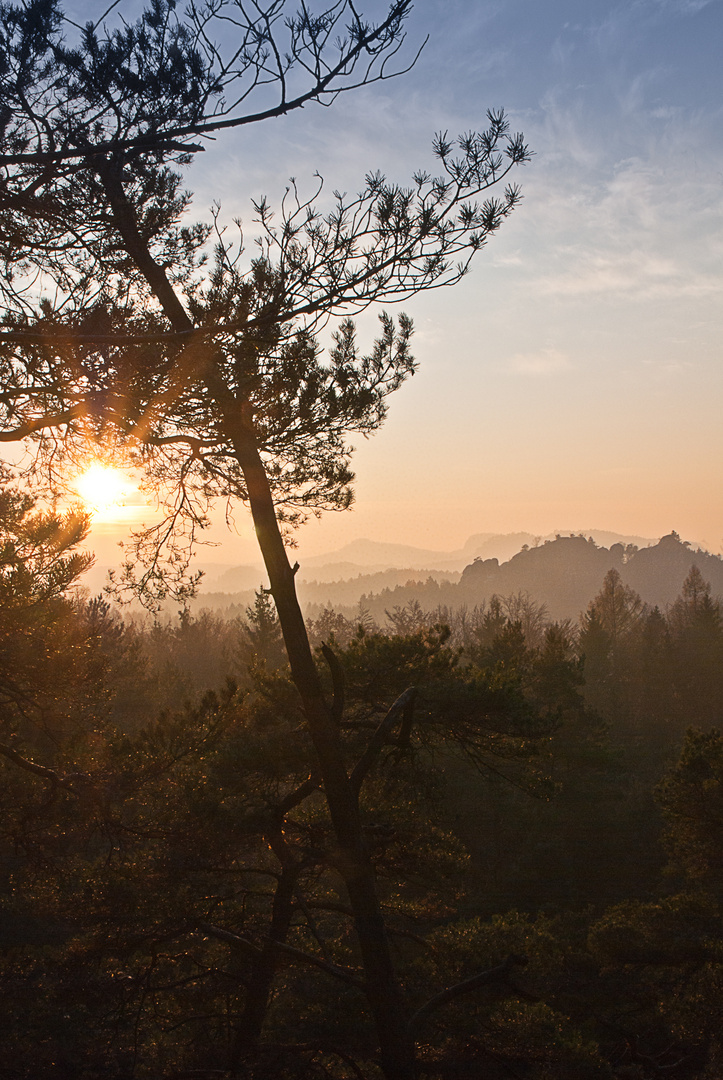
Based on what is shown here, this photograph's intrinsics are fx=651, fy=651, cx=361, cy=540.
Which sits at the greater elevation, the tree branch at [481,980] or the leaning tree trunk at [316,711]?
the leaning tree trunk at [316,711]

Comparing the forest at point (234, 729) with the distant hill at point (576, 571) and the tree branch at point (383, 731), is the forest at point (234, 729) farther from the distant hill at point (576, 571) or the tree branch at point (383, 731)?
the distant hill at point (576, 571)

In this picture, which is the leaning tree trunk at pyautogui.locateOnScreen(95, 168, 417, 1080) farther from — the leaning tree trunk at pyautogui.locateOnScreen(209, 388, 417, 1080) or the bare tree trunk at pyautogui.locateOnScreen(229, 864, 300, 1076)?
the bare tree trunk at pyautogui.locateOnScreen(229, 864, 300, 1076)

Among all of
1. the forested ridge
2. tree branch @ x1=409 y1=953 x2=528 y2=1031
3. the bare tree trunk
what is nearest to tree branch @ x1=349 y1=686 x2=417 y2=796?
the forested ridge

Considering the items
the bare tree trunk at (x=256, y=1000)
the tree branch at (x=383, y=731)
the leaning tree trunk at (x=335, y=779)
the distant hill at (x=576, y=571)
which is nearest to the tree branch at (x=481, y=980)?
the leaning tree trunk at (x=335, y=779)

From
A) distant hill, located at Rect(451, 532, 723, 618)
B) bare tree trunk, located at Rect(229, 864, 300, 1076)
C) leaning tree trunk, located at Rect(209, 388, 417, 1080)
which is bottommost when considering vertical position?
bare tree trunk, located at Rect(229, 864, 300, 1076)

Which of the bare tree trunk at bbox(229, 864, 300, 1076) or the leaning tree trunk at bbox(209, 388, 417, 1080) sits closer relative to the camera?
the leaning tree trunk at bbox(209, 388, 417, 1080)

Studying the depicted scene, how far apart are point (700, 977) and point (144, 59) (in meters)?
11.8

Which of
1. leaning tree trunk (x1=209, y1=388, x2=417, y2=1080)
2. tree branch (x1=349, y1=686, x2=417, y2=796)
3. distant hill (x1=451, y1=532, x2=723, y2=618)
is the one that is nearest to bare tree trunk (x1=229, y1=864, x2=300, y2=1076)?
leaning tree trunk (x1=209, y1=388, x2=417, y2=1080)

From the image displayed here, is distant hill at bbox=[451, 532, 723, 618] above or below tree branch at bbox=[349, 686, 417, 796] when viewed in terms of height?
above

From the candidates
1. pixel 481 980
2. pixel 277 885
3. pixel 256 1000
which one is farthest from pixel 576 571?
pixel 481 980

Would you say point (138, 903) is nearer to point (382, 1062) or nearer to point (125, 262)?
point (382, 1062)

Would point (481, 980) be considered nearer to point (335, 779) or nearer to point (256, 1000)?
point (335, 779)

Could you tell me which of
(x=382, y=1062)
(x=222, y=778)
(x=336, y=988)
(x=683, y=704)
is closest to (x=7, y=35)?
(x=222, y=778)

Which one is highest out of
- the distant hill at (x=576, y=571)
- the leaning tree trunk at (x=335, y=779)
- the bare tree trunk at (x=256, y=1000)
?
the distant hill at (x=576, y=571)
